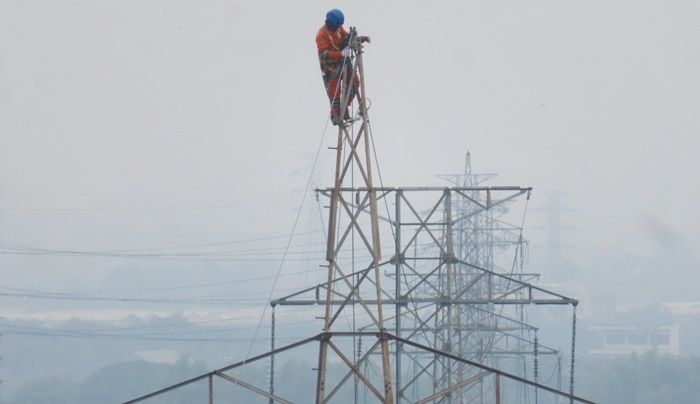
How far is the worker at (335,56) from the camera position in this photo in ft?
56.6

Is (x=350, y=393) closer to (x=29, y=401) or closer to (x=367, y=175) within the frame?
(x=29, y=401)

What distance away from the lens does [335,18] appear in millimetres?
17141

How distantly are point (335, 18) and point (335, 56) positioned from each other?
1.73 feet

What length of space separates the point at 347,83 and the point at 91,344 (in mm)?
124759

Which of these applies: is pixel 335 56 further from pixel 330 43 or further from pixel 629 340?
pixel 629 340

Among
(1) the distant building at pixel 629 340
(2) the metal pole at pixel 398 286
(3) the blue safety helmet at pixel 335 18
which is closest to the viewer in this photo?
(3) the blue safety helmet at pixel 335 18

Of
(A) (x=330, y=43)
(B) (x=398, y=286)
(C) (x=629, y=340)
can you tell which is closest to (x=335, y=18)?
(A) (x=330, y=43)

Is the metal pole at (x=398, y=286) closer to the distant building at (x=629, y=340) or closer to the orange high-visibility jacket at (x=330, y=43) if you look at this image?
the orange high-visibility jacket at (x=330, y=43)

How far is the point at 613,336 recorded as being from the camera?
149500 mm

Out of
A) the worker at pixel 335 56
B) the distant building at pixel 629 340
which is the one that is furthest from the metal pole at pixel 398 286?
the distant building at pixel 629 340

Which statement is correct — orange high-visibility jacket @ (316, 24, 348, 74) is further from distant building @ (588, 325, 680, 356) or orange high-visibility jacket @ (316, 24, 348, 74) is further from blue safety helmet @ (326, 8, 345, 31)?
distant building @ (588, 325, 680, 356)

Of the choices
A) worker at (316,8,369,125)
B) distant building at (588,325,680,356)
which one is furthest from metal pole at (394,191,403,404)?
distant building at (588,325,680,356)

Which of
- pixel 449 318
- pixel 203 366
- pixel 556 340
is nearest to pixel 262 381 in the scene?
pixel 203 366

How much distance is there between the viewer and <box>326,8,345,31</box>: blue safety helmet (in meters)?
17.1
